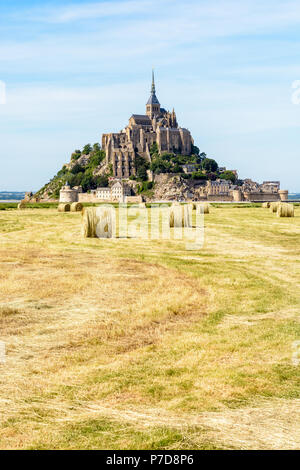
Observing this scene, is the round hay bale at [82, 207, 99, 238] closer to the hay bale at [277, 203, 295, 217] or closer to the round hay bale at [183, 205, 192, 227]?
the round hay bale at [183, 205, 192, 227]

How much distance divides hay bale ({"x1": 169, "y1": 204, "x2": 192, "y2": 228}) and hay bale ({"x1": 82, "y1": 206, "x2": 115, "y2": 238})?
594 cm

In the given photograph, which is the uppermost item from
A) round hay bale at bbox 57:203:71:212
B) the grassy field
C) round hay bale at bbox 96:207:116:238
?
round hay bale at bbox 57:203:71:212

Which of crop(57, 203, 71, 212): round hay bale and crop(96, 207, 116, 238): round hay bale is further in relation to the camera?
crop(57, 203, 71, 212): round hay bale

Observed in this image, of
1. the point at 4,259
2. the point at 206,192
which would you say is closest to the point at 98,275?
the point at 4,259

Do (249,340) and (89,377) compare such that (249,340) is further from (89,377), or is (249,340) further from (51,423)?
(51,423)

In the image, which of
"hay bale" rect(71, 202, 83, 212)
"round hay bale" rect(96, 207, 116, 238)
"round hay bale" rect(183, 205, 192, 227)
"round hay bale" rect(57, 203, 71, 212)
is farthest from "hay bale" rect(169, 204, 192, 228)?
"round hay bale" rect(57, 203, 71, 212)

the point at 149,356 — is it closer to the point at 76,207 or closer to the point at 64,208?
the point at 76,207

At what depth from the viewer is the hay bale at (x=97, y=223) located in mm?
23891

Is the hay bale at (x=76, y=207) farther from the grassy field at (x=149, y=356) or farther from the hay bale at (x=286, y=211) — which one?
the grassy field at (x=149, y=356)

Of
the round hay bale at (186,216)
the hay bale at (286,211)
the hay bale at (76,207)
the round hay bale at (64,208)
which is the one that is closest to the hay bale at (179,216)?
the round hay bale at (186,216)

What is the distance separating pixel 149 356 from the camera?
27.1 ft

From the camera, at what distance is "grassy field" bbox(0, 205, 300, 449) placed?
231 inches

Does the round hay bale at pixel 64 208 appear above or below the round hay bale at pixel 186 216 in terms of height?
above

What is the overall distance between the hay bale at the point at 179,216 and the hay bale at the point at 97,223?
234 inches
